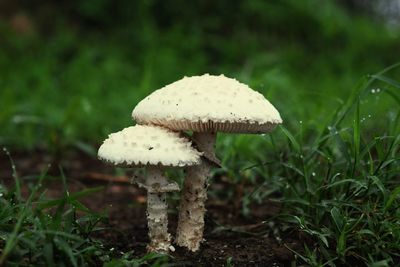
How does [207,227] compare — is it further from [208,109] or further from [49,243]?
[49,243]

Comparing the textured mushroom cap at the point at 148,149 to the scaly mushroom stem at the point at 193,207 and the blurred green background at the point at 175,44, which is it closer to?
the scaly mushroom stem at the point at 193,207

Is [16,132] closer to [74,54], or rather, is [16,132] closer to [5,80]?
[5,80]

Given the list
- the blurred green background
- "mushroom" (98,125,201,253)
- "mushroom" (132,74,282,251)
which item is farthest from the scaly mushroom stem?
the blurred green background

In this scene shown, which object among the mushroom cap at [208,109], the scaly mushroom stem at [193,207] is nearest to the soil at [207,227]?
the scaly mushroom stem at [193,207]

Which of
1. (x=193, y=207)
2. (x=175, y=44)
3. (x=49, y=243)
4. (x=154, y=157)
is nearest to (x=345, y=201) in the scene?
(x=193, y=207)

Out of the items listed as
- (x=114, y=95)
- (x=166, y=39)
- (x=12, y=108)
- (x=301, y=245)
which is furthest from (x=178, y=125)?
(x=166, y=39)

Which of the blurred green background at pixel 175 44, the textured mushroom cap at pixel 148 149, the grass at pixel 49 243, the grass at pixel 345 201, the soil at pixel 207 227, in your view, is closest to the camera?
the grass at pixel 49 243

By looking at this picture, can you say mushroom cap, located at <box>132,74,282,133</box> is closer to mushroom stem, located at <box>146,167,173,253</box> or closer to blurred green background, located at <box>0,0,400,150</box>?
mushroom stem, located at <box>146,167,173,253</box>
